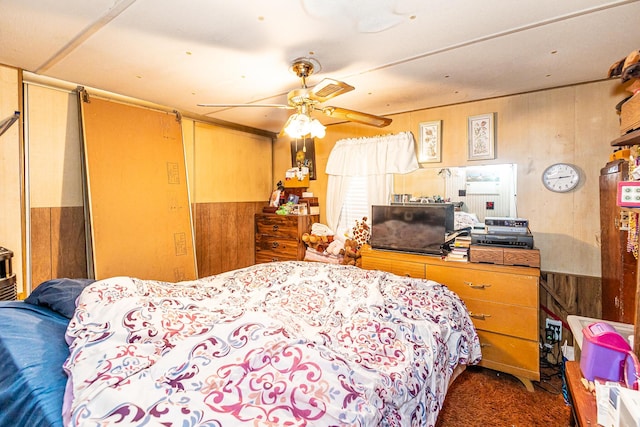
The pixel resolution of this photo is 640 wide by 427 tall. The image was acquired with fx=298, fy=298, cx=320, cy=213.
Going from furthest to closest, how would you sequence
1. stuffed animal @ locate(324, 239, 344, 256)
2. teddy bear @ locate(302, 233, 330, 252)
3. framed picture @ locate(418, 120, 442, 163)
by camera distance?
1. teddy bear @ locate(302, 233, 330, 252)
2. stuffed animal @ locate(324, 239, 344, 256)
3. framed picture @ locate(418, 120, 442, 163)

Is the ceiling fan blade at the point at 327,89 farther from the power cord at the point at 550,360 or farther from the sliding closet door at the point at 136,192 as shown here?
the power cord at the point at 550,360

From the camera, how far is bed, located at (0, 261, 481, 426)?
2.44ft

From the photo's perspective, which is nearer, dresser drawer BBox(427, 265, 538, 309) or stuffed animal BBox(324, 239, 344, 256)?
dresser drawer BBox(427, 265, 538, 309)

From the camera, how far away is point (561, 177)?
2545 millimetres

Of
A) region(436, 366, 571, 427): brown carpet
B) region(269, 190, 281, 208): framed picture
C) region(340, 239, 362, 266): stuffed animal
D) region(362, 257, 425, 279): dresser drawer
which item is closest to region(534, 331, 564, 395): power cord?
region(436, 366, 571, 427): brown carpet

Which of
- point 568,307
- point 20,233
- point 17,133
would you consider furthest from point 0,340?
point 568,307

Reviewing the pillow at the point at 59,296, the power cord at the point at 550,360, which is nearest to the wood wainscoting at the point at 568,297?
Answer: the power cord at the point at 550,360

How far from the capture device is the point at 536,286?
2152 mm

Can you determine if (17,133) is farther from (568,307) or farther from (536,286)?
(568,307)

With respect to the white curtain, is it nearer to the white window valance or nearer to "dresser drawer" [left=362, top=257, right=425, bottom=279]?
the white window valance

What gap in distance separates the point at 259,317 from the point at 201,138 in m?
3.01

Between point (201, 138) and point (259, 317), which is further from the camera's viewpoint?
point (201, 138)

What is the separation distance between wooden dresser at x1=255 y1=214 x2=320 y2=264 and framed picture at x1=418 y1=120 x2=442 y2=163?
59.7 inches

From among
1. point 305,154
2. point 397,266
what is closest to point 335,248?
point 397,266
